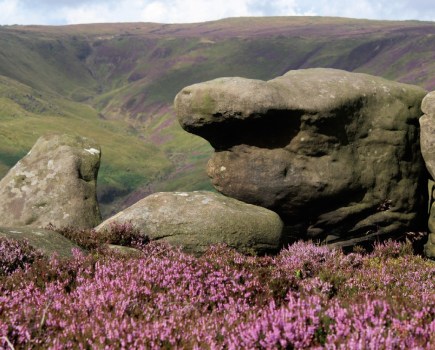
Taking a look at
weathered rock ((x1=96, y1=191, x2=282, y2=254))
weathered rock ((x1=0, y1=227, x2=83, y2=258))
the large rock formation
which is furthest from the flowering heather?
the large rock formation

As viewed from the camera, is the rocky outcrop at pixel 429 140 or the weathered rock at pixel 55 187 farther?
the weathered rock at pixel 55 187

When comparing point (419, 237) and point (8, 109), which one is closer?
point (419, 237)

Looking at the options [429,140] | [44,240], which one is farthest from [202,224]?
[429,140]

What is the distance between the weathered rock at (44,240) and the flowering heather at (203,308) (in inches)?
55.5

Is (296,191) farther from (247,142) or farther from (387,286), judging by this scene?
(387,286)

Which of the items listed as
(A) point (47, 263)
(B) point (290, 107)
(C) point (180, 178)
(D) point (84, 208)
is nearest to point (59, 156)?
(D) point (84, 208)

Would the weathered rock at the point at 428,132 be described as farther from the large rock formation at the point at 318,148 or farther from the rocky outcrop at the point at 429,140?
the large rock formation at the point at 318,148

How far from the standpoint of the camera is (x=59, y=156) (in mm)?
18016

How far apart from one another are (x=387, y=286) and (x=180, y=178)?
119614 millimetres

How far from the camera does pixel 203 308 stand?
5938 mm

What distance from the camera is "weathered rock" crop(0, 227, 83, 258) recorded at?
29.2 feet

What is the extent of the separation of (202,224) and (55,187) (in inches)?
276

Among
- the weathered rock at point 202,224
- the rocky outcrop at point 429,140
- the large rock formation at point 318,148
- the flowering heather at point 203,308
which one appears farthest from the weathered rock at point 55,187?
the rocky outcrop at point 429,140

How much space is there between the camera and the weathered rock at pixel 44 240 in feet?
29.2
